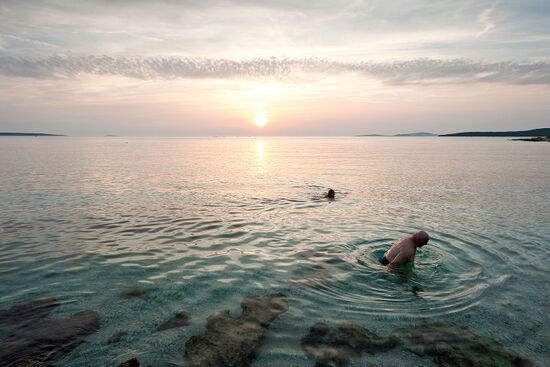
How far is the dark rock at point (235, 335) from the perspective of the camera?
6.77 metres

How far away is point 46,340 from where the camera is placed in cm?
721

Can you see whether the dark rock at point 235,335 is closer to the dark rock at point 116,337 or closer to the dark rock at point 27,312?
the dark rock at point 116,337

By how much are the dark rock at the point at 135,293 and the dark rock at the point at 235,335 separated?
97.9 inches

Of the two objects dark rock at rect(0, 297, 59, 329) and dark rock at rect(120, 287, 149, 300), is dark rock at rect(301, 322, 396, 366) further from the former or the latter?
dark rock at rect(0, 297, 59, 329)

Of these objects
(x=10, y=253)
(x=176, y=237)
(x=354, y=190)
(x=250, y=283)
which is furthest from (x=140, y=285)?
(x=354, y=190)

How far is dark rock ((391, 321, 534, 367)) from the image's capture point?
6777 mm

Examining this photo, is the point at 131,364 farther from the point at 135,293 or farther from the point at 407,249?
the point at 407,249

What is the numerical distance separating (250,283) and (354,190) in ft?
68.8

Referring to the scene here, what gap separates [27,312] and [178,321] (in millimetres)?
4225

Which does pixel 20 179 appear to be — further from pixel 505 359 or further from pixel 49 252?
pixel 505 359

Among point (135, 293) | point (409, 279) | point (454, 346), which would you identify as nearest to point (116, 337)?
point (135, 293)

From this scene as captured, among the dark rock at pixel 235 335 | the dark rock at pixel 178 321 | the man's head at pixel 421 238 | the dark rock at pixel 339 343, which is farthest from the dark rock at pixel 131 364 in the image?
the man's head at pixel 421 238

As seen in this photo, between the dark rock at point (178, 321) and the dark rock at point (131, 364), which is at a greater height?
the dark rock at point (131, 364)

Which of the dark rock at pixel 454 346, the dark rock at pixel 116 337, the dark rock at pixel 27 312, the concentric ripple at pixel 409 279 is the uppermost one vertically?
the dark rock at pixel 27 312
